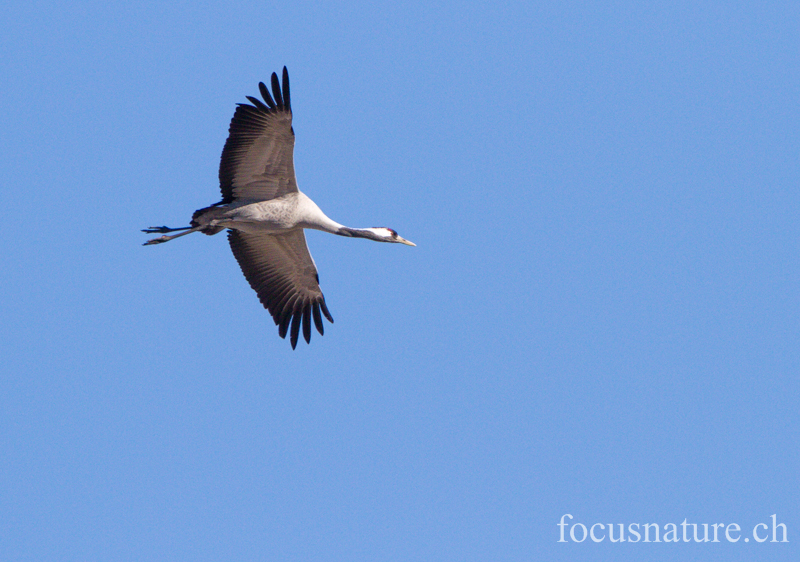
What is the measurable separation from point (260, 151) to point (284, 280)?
2582 millimetres

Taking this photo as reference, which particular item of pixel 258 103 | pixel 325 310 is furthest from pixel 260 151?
pixel 325 310

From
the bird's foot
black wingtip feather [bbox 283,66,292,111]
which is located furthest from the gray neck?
the bird's foot

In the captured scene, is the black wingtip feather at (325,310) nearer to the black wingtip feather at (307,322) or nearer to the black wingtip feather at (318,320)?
the black wingtip feather at (318,320)

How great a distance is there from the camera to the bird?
13.3 m

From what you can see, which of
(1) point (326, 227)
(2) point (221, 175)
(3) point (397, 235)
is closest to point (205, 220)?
(2) point (221, 175)

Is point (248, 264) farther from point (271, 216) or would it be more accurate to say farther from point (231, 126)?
point (231, 126)

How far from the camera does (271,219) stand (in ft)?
45.2

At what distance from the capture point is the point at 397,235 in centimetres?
1481

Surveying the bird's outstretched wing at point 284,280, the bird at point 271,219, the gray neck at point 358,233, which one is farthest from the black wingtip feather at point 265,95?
the bird's outstretched wing at point 284,280

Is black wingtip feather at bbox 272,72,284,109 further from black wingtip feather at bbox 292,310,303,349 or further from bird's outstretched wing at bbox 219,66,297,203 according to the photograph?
black wingtip feather at bbox 292,310,303,349

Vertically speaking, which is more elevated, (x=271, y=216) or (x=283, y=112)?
(x=283, y=112)

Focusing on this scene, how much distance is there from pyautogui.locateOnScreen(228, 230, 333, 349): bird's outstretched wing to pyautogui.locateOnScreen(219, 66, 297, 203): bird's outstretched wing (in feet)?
4.05

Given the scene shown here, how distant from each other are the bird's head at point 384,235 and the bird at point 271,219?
0.6 inches

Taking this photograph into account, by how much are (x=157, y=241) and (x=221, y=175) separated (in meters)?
1.40
